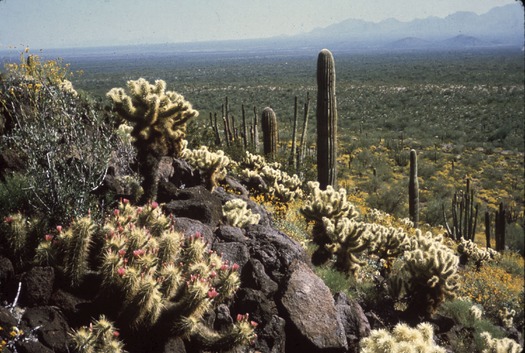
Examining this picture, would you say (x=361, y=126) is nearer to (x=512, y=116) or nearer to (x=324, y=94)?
(x=512, y=116)

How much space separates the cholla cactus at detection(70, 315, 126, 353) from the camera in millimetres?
3592

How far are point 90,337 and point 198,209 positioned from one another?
2657mm

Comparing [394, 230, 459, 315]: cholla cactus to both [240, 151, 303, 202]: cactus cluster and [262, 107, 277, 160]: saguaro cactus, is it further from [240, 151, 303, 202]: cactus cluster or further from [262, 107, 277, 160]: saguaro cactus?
[262, 107, 277, 160]: saguaro cactus

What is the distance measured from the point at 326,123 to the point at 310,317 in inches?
295

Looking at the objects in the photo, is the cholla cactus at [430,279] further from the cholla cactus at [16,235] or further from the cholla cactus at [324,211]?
the cholla cactus at [16,235]

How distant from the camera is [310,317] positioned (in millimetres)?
4938

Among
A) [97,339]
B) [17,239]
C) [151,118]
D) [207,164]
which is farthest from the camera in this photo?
[207,164]

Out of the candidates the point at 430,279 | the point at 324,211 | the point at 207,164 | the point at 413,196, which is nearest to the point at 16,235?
the point at 207,164

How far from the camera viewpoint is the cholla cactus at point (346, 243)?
723 centimetres

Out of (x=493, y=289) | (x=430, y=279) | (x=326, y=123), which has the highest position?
(x=326, y=123)

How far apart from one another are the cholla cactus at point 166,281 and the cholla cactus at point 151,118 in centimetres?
180

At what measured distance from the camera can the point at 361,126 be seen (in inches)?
1423

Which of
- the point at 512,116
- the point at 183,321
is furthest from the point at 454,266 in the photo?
the point at 512,116

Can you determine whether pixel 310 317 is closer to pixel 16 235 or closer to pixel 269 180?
pixel 16 235
